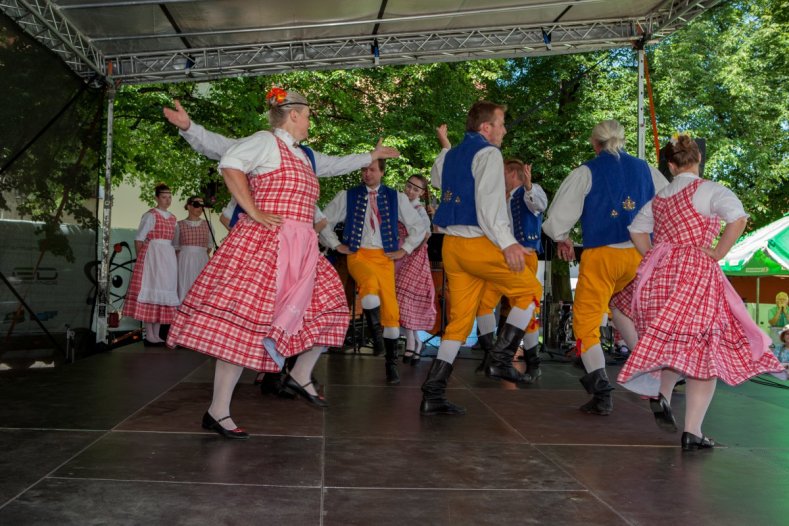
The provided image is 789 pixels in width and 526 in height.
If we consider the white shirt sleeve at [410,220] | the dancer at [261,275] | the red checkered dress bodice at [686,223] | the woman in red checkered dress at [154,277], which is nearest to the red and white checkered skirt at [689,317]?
the red checkered dress bodice at [686,223]

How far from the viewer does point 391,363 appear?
20.7ft

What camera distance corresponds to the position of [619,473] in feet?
11.1

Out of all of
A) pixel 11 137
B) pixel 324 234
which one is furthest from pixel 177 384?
pixel 11 137

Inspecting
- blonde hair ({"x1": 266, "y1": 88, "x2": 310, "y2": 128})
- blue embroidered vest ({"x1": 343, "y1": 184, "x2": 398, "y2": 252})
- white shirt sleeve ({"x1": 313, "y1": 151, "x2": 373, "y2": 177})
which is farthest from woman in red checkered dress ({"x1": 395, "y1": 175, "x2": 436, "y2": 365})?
blonde hair ({"x1": 266, "y1": 88, "x2": 310, "y2": 128})

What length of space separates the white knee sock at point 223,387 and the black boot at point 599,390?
2.14 metres

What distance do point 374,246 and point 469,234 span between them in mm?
2096

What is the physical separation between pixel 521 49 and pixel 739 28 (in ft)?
47.5

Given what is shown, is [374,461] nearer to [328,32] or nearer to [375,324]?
[375,324]

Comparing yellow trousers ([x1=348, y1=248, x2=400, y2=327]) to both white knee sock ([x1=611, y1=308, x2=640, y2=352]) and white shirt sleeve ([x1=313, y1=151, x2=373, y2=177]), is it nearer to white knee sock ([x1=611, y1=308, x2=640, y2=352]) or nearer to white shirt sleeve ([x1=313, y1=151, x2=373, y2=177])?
white knee sock ([x1=611, y1=308, x2=640, y2=352])

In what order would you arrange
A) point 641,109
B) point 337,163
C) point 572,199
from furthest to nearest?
point 641,109 < point 572,199 < point 337,163

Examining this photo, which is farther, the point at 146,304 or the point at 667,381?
the point at 146,304

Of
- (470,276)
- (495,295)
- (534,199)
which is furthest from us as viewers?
(495,295)

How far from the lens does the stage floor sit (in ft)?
8.98

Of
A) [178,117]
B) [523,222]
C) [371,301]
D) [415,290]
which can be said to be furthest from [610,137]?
[415,290]
